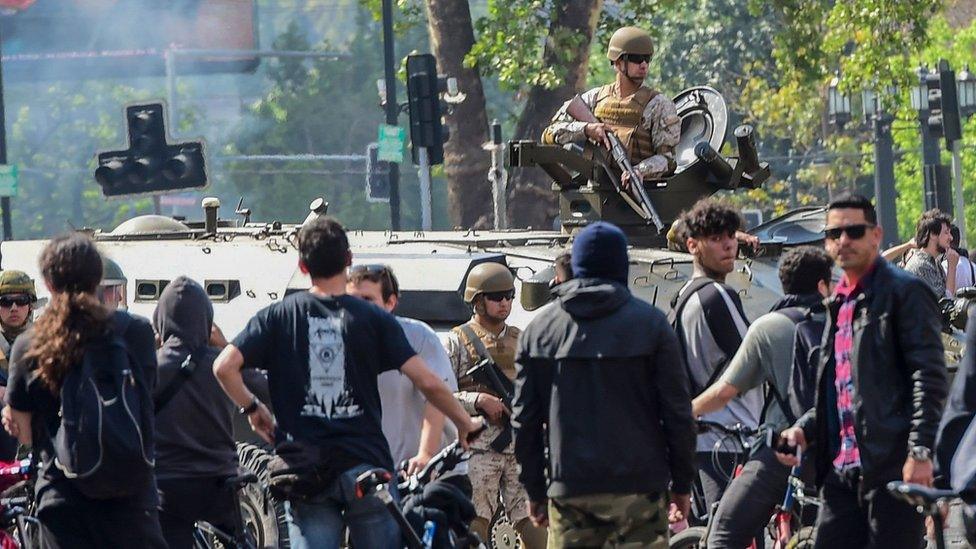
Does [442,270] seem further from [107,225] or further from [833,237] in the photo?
[107,225]

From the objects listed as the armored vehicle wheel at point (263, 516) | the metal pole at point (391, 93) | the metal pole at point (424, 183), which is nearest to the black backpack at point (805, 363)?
the armored vehicle wheel at point (263, 516)

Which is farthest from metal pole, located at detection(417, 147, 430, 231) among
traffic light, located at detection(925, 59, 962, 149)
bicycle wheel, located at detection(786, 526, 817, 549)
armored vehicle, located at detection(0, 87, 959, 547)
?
bicycle wheel, located at detection(786, 526, 817, 549)

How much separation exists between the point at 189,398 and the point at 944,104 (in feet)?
58.3

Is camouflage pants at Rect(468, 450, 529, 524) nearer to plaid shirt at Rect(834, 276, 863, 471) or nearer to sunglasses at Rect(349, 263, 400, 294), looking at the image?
sunglasses at Rect(349, 263, 400, 294)

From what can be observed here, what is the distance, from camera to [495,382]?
34.2 feet

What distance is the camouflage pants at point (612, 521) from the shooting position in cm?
746

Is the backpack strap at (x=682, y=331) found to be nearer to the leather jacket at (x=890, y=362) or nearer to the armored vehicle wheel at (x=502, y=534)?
the armored vehicle wheel at (x=502, y=534)

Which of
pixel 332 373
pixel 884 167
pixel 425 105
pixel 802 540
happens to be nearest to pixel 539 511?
pixel 332 373

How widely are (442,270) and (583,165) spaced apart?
5.32 feet

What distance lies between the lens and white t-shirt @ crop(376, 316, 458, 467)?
8.67 metres

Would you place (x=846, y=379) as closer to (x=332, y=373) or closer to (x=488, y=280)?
(x=332, y=373)

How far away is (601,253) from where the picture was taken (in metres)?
7.55

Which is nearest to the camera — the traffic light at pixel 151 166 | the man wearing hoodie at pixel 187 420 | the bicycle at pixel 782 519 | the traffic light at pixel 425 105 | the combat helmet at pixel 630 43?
the bicycle at pixel 782 519

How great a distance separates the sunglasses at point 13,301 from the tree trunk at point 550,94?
11.9 metres
